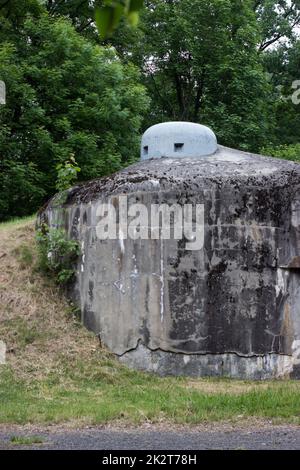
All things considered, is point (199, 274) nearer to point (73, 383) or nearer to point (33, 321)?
point (73, 383)

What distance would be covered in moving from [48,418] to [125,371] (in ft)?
8.36

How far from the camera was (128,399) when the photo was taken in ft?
29.4

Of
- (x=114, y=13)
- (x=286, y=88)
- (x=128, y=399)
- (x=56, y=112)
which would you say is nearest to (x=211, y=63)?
(x=286, y=88)

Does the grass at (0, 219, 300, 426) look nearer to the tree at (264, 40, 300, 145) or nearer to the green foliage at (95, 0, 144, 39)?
the green foliage at (95, 0, 144, 39)

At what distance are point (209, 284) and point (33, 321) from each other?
9.00 ft

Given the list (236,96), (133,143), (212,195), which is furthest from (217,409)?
(236,96)

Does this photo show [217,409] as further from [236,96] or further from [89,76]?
[236,96]

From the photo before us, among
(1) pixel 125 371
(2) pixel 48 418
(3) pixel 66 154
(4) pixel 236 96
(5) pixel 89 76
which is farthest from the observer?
(4) pixel 236 96

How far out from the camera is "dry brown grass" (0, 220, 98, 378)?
10.2 m

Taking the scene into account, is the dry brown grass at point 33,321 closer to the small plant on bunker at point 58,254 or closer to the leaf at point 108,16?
the small plant on bunker at point 58,254

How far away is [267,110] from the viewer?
2589 centimetres

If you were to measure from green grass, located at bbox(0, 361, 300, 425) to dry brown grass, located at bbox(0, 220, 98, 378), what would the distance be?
306 mm

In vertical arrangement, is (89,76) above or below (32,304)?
above

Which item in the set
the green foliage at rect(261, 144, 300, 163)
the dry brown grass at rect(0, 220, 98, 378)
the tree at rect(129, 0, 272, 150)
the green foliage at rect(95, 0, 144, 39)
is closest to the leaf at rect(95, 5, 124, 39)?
the green foliage at rect(95, 0, 144, 39)
